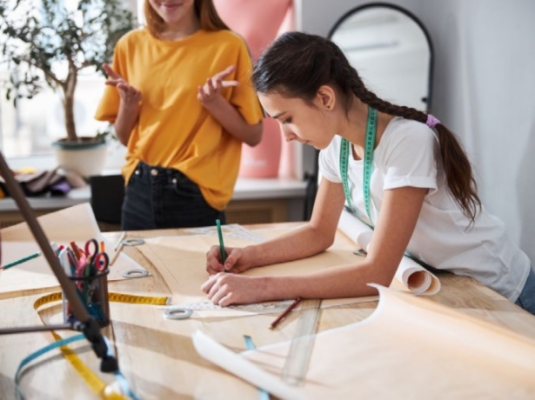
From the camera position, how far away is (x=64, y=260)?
125 cm

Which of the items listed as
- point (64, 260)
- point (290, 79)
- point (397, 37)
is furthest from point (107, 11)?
point (64, 260)

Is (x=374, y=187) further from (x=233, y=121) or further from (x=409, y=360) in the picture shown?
(x=233, y=121)

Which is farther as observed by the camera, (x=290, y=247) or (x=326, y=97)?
(x=290, y=247)

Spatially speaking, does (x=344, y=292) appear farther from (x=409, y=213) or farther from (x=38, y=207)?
(x=38, y=207)

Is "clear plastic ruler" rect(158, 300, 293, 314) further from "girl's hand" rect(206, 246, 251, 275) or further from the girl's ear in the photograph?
the girl's ear

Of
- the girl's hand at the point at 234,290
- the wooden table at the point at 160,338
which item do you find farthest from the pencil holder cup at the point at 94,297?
the girl's hand at the point at 234,290

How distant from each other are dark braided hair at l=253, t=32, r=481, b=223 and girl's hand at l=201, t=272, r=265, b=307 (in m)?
0.38

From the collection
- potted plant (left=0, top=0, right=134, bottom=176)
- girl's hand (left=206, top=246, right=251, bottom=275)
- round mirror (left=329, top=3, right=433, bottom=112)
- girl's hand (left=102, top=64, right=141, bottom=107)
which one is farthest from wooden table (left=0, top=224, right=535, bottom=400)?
potted plant (left=0, top=0, right=134, bottom=176)

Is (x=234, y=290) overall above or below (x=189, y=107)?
below

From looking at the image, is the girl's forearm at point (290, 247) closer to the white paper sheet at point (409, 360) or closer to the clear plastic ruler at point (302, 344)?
the clear plastic ruler at point (302, 344)

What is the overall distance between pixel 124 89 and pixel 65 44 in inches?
34.2

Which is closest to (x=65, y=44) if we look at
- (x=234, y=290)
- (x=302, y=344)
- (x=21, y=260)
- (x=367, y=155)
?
(x=21, y=260)

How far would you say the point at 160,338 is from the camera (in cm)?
122

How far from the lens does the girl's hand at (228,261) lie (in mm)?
1562
